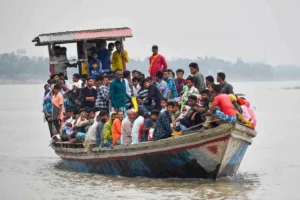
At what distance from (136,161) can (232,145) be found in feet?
7.37

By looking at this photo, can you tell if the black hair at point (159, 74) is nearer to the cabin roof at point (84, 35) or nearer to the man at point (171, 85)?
the man at point (171, 85)

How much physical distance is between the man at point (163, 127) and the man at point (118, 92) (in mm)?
2153

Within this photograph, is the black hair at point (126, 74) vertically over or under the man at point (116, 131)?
over

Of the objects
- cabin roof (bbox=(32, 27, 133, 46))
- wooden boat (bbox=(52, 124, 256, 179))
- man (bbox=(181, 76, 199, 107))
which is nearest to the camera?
wooden boat (bbox=(52, 124, 256, 179))

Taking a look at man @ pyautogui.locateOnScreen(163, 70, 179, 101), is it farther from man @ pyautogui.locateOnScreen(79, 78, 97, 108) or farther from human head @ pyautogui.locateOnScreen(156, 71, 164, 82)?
man @ pyautogui.locateOnScreen(79, 78, 97, 108)

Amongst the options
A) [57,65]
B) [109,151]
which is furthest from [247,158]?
[109,151]

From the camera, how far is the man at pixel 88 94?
22344 millimetres

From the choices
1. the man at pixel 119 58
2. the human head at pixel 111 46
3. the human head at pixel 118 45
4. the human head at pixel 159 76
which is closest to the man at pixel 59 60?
the human head at pixel 111 46

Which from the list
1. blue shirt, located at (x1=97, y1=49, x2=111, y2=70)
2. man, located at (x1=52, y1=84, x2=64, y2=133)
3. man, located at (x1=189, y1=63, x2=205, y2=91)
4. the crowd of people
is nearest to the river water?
the crowd of people

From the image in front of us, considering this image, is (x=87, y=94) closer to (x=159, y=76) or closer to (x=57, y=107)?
(x=57, y=107)

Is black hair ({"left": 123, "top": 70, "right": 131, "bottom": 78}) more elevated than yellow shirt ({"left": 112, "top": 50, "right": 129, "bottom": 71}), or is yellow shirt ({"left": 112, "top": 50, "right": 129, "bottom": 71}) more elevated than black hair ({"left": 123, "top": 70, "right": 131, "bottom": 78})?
yellow shirt ({"left": 112, "top": 50, "right": 129, "bottom": 71})

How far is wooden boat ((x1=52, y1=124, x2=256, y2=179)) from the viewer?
18516 millimetres

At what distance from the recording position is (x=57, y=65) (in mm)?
24906

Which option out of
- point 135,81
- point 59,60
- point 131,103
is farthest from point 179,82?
point 59,60
